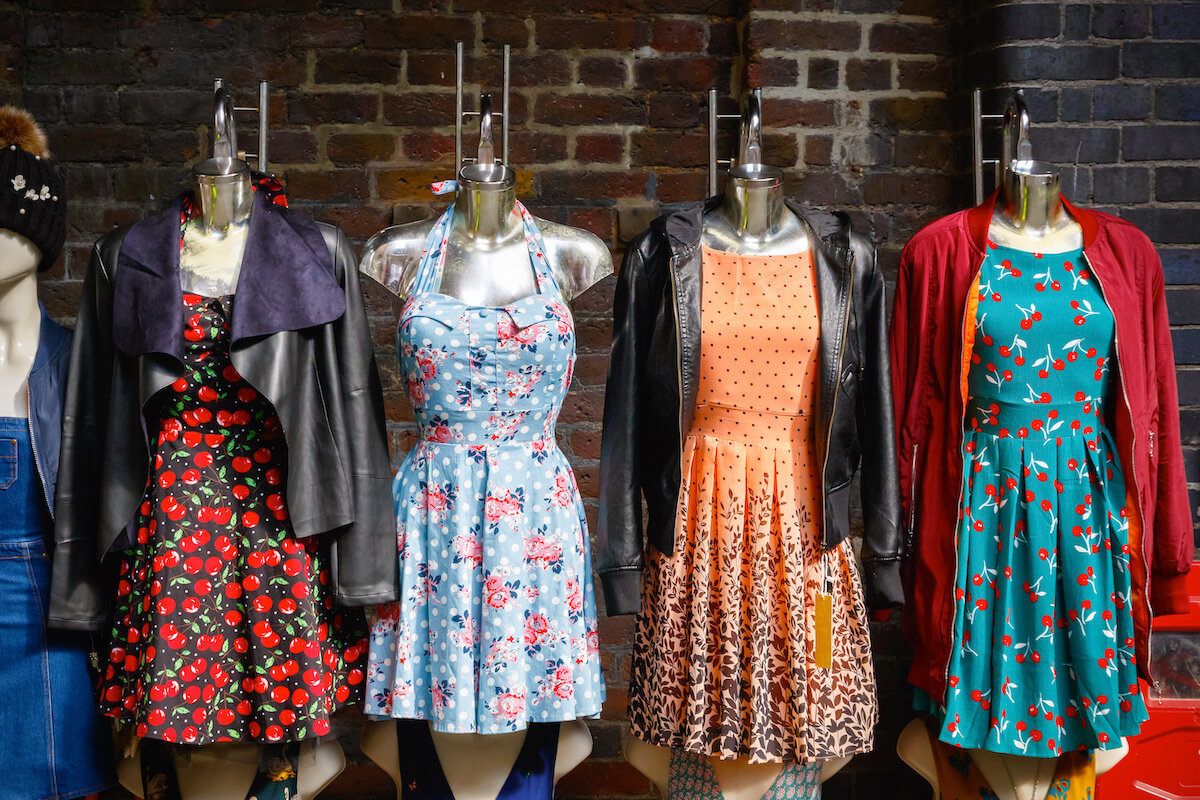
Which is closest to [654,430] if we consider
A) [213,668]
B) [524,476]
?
[524,476]

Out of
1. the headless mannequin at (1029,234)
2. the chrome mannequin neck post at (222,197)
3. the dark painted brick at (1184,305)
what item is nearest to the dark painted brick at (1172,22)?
the dark painted brick at (1184,305)

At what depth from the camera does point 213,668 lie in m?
2.08

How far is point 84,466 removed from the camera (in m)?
2.20

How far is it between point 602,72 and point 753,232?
3.30ft

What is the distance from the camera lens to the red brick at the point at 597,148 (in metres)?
3.07

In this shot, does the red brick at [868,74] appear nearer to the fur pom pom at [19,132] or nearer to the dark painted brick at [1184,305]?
the dark painted brick at [1184,305]

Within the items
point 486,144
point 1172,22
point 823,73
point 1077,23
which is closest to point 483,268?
point 486,144

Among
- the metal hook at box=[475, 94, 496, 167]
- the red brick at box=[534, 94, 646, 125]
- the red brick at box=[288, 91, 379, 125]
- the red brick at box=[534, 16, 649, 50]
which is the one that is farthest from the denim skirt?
the red brick at box=[534, 16, 649, 50]

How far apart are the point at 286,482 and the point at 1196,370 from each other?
86.9 inches

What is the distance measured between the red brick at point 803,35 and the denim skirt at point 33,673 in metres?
2.00

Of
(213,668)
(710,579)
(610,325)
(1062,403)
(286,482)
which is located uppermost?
(610,325)

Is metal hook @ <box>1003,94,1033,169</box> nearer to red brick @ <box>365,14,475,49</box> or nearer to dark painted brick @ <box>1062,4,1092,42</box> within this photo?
dark painted brick @ <box>1062,4,1092,42</box>

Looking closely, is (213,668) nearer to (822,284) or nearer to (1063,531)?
(822,284)

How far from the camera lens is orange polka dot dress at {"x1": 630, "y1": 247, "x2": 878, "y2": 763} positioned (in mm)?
2154
